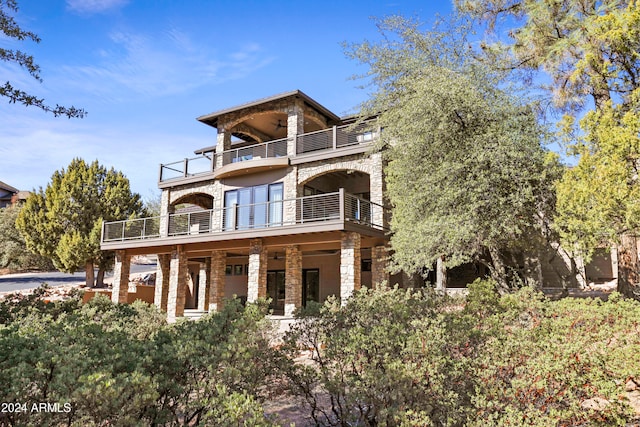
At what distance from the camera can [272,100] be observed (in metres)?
18.7

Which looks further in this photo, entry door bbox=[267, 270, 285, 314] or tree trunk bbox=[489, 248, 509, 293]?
entry door bbox=[267, 270, 285, 314]

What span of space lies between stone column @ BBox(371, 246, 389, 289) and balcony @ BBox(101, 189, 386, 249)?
99cm

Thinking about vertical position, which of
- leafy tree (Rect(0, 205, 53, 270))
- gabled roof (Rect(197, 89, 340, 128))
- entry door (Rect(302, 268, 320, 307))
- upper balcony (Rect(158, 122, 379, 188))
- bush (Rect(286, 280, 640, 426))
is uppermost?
gabled roof (Rect(197, 89, 340, 128))

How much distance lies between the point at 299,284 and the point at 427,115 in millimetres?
8103

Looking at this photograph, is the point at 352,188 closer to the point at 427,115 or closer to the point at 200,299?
the point at 427,115

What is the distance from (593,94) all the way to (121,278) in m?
20.4

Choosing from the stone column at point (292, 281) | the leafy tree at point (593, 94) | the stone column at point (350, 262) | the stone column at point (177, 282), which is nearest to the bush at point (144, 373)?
the leafy tree at point (593, 94)

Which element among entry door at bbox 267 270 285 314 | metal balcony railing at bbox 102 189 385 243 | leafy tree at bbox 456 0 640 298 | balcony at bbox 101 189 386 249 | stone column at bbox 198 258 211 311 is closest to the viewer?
leafy tree at bbox 456 0 640 298

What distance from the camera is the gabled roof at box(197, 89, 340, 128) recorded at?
18195mm

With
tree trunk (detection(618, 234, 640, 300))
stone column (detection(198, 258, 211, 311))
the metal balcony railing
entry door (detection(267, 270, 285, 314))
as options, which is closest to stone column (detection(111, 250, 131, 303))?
the metal balcony railing

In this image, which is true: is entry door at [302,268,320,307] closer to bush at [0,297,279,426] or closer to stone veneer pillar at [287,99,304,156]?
stone veneer pillar at [287,99,304,156]

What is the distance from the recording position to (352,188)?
19.8 metres

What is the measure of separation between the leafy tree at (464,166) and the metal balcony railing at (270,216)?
2408 mm

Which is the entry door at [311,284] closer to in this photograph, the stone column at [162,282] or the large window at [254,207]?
the large window at [254,207]
